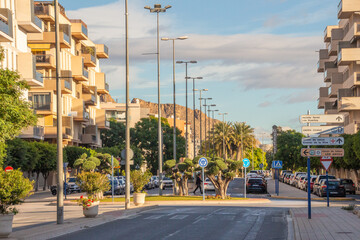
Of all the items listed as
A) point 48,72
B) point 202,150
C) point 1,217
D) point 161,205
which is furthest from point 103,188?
point 202,150

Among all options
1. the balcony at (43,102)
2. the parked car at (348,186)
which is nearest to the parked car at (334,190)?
the parked car at (348,186)

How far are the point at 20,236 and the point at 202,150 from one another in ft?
515

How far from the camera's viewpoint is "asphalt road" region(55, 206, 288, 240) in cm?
2012

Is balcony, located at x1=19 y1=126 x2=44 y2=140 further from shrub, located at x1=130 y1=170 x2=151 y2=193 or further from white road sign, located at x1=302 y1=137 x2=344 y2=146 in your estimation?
white road sign, located at x1=302 y1=137 x2=344 y2=146

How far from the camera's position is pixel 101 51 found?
335 ft

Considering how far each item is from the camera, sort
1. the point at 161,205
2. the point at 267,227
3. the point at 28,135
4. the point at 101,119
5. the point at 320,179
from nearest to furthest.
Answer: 1. the point at 267,227
2. the point at 161,205
3. the point at 320,179
4. the point at 28,135
5. the point at 101,119

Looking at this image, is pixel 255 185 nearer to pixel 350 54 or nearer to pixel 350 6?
pixel 350 54

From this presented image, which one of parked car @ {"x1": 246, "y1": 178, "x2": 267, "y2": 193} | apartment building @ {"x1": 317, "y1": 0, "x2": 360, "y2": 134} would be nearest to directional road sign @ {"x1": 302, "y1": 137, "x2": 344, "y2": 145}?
parked car @ {"x1": 246, "y1": 178, "x2": 267, "y2": 193}

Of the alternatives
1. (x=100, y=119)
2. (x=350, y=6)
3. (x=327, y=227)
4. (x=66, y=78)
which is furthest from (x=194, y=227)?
(x=100, y=119)

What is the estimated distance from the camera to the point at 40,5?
75.7 m

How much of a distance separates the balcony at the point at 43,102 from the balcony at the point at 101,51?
1076 inches

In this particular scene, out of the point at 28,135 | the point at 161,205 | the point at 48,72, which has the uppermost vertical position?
the point at 48,72

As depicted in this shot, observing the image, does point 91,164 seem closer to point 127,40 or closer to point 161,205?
point 161,205

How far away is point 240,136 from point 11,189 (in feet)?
400
